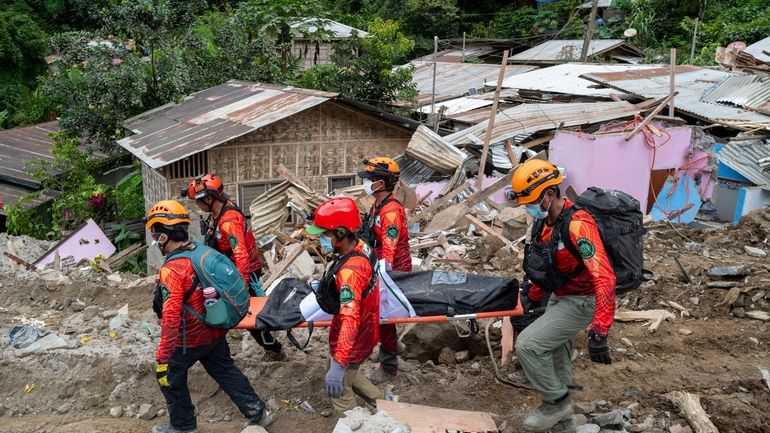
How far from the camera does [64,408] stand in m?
6.57

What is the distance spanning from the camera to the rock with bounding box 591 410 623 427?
5766 millimetres

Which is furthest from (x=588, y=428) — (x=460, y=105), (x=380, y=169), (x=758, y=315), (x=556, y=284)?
(x=460, y=105)

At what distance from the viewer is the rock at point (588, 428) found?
5.63 m

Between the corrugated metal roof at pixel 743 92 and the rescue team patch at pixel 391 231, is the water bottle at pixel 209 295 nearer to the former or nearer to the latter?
the rescue team patch at pixel 391 231

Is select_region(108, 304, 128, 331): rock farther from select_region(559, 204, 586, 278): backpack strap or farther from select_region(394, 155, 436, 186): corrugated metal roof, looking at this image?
select_region(394, 155, 436, 186): corrugated metal roof

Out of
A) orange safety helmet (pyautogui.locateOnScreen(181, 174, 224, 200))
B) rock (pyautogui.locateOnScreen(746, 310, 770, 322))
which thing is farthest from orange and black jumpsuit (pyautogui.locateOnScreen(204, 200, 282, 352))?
rock (pyautogui.locateOnScreen(746, 310, 770, 322))

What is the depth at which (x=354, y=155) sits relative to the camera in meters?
15.8

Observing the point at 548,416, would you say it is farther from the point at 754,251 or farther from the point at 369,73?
the point at 369,73

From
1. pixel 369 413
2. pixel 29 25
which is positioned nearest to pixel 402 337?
pixel 369 413

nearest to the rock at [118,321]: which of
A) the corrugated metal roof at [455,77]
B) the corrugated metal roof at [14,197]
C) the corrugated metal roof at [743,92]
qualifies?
the corrugated metal roof at [14,197]

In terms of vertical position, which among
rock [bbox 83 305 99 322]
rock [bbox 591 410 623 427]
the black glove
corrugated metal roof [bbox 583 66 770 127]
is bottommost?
rock [bbox 83 305 99 322]

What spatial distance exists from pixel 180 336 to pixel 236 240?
65.7 inches

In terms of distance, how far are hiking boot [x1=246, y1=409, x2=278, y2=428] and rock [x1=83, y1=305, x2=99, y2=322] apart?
3.69 metres

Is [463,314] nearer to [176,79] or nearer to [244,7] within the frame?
[176,79]
